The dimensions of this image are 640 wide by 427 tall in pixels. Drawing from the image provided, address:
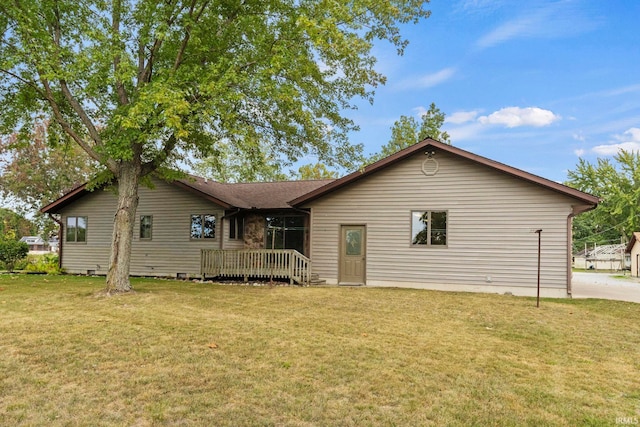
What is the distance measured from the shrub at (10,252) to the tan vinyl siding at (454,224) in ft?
54.2

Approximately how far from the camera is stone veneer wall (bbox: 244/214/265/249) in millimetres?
16891

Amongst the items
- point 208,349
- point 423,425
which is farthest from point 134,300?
point 423,425

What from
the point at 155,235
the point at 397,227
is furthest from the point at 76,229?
the point at 397,227

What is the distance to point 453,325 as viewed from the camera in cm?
734

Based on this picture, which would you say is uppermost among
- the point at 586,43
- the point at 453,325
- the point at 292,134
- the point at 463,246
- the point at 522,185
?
the point at 586,43

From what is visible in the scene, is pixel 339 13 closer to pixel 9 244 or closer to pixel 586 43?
pixel 586 43

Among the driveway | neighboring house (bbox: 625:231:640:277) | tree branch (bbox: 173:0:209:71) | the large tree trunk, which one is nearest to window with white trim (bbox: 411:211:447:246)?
the driveway

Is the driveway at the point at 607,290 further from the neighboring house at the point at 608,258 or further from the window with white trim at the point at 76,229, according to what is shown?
the neighboring house at the point at 608,258

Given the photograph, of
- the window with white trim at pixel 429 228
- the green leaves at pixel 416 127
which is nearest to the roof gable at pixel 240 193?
the window with white trim at pixel 429 228

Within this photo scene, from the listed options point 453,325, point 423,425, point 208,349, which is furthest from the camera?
point 453,325

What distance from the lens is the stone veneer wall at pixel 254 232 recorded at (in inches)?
665

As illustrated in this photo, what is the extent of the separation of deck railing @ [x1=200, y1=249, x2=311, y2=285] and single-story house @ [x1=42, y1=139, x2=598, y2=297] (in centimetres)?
5

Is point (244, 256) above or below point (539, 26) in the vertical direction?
below

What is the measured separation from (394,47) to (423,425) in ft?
35.6
